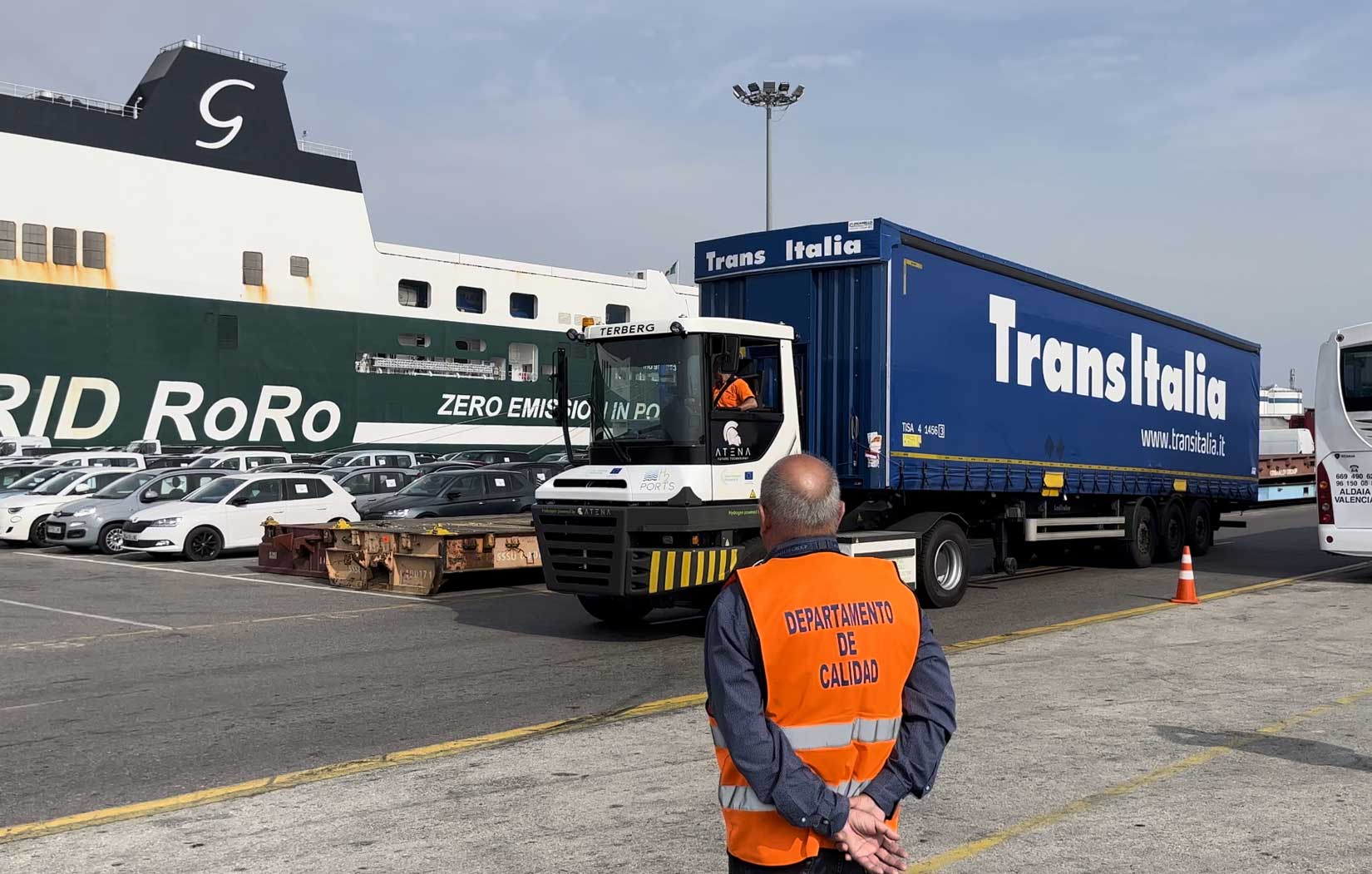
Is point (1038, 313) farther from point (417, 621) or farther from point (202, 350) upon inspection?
point (202, 350)

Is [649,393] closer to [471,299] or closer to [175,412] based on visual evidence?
[175,412]

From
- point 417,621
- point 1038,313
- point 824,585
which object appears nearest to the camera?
point 824,585

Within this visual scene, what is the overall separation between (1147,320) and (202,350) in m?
28.2

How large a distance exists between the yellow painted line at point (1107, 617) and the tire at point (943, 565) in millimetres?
1380

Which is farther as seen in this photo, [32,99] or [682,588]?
[32,99]

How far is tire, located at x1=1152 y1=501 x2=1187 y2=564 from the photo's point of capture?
18812 millimetres

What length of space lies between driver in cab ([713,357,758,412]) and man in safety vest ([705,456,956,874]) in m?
7.97

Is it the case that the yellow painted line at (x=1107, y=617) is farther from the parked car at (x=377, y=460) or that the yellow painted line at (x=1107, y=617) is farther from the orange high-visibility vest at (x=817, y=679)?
the parked car at (x=377, y=460)

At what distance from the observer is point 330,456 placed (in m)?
34.9

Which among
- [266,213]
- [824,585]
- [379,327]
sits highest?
[266,213]

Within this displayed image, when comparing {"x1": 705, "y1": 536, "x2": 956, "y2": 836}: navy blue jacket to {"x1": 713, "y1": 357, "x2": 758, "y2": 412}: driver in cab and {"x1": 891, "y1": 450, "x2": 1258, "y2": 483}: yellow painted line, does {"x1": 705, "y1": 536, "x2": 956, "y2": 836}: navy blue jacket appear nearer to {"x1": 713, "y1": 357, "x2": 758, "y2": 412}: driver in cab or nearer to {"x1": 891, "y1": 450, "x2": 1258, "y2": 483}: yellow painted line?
{"x1": 713, "y1": 357, "x2": 758, "y2": 412}: driver in cab

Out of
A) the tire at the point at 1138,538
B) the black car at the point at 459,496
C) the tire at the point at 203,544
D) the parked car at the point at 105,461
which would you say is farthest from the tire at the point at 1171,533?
the parked car at the point at 105,461

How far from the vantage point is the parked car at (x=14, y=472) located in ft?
85.3

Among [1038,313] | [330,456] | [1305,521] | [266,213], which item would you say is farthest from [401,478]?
[1305,521]
